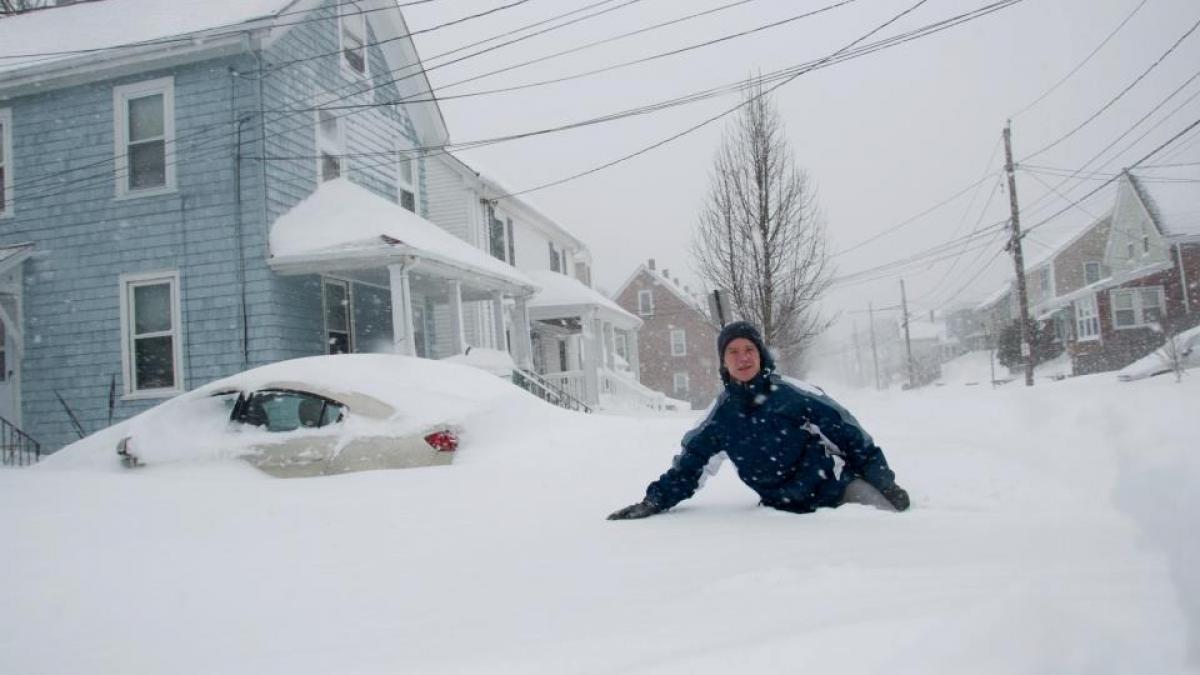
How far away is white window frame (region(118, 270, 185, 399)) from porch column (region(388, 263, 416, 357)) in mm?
3425

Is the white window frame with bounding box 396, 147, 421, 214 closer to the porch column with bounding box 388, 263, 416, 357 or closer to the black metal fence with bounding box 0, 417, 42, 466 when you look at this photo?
the porch column with bounding box 388, 263, 416, 357

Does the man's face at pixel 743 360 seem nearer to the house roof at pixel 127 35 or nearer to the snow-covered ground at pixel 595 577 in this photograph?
the snow-covered ground at pixel 595 577

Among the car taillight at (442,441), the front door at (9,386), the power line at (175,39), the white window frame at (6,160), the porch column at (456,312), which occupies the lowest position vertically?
the car taillight at (442,441)

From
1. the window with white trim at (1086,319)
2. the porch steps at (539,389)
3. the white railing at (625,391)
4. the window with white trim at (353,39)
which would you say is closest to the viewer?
the window with white trim at (353,39)

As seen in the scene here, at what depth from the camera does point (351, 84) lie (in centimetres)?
1438

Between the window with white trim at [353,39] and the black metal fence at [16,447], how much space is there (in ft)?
27.2

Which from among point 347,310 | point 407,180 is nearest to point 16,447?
point 347,310

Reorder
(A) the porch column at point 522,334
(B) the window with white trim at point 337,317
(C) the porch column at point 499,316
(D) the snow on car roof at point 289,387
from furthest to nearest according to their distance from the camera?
1. (A) the porch column at point 522,334
2. (C) the porch column at point 499,316
3. (B) the window with white trim at point 337,317
4. (D) the snow on car roof at point 289,387

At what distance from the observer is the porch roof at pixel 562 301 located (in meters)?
20.2

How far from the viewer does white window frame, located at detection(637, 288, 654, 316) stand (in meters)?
44.8

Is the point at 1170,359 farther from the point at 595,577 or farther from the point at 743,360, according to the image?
the point at 595,577

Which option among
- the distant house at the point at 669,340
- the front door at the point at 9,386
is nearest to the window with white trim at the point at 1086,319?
the distant house at the point at 669,340

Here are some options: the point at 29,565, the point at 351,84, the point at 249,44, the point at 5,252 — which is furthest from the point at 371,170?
the point at 29,565

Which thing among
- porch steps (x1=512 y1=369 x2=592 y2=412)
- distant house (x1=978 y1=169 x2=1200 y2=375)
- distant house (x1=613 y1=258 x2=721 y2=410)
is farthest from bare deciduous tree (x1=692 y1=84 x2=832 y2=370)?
distant house (x1=613 y1=258 x2=721 y2=410)
